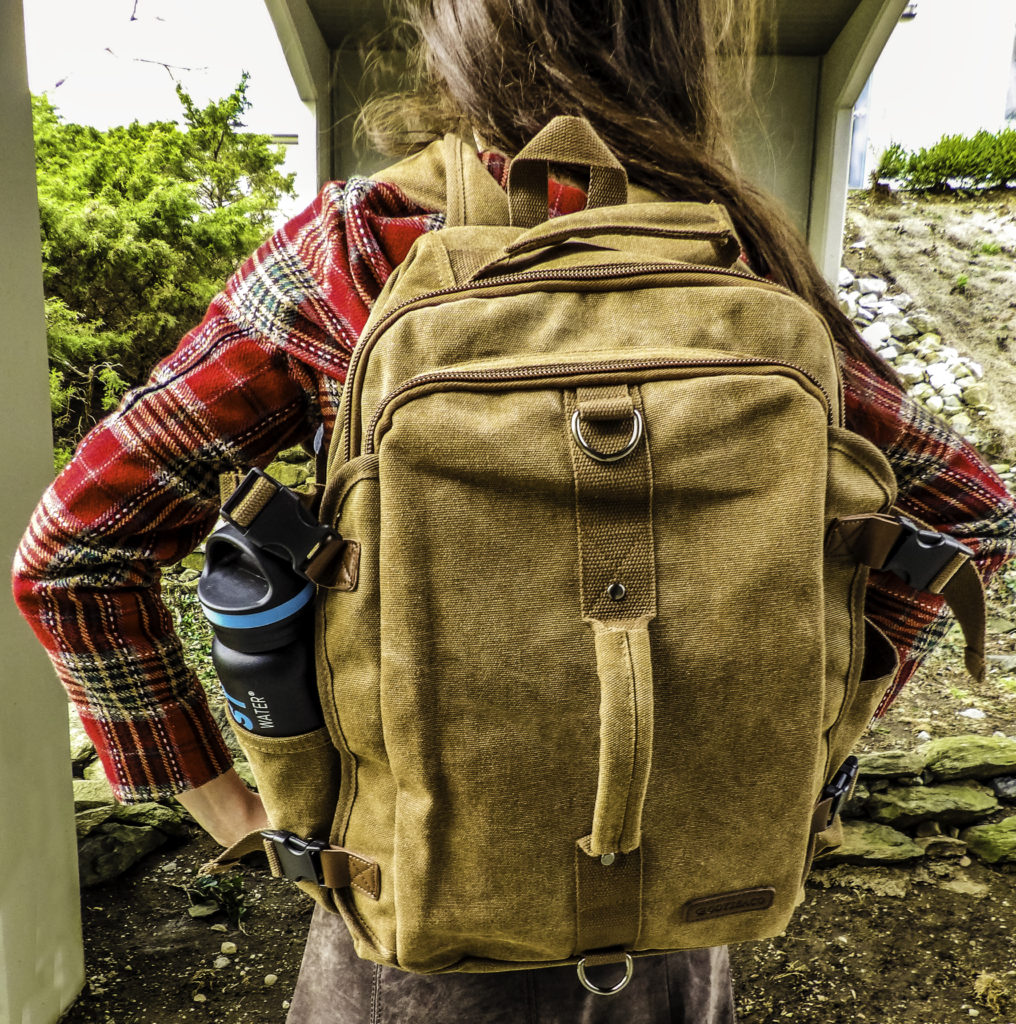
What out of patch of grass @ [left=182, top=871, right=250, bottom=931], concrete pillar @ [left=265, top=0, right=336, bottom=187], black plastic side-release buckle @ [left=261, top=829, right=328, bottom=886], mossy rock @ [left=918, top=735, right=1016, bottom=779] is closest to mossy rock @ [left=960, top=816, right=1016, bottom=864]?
mossy rock @ [left=918, top=735, right=1016, bottom=779]

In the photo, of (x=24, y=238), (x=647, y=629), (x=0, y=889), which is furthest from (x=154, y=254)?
(x=647, y=629)

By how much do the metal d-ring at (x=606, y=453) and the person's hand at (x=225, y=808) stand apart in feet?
1.92

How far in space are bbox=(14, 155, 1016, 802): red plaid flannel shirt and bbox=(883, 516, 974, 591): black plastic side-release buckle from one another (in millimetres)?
140

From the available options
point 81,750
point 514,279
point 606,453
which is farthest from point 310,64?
point 606,453

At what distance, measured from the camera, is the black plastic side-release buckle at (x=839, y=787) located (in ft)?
2.95

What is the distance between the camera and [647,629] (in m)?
0.70

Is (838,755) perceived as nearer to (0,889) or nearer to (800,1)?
(0,889)

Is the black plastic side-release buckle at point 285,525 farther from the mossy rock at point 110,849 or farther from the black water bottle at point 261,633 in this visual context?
the mossy rock at point 110,849

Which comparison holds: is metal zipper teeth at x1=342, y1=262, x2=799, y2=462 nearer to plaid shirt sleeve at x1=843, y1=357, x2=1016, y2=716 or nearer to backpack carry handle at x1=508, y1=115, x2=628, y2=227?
backpack carry handle at x1=508, y1=115, x2=628, y2=227

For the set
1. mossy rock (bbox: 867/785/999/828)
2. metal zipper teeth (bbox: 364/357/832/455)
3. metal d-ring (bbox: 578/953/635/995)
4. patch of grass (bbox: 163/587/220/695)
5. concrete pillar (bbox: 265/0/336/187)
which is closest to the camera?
metal zipper teeth (bbox: 364/357/832/455)

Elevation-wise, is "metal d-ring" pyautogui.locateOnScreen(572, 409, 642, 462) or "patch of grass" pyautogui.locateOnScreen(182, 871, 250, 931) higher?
"metal d-ring" pyautogui.locateOnScreen(572, 409, 642, 462)

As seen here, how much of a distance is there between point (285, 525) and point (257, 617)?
3.6 inches

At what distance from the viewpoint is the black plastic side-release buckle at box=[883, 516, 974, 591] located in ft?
2.55

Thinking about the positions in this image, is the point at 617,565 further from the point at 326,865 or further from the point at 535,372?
the point at 326,865
